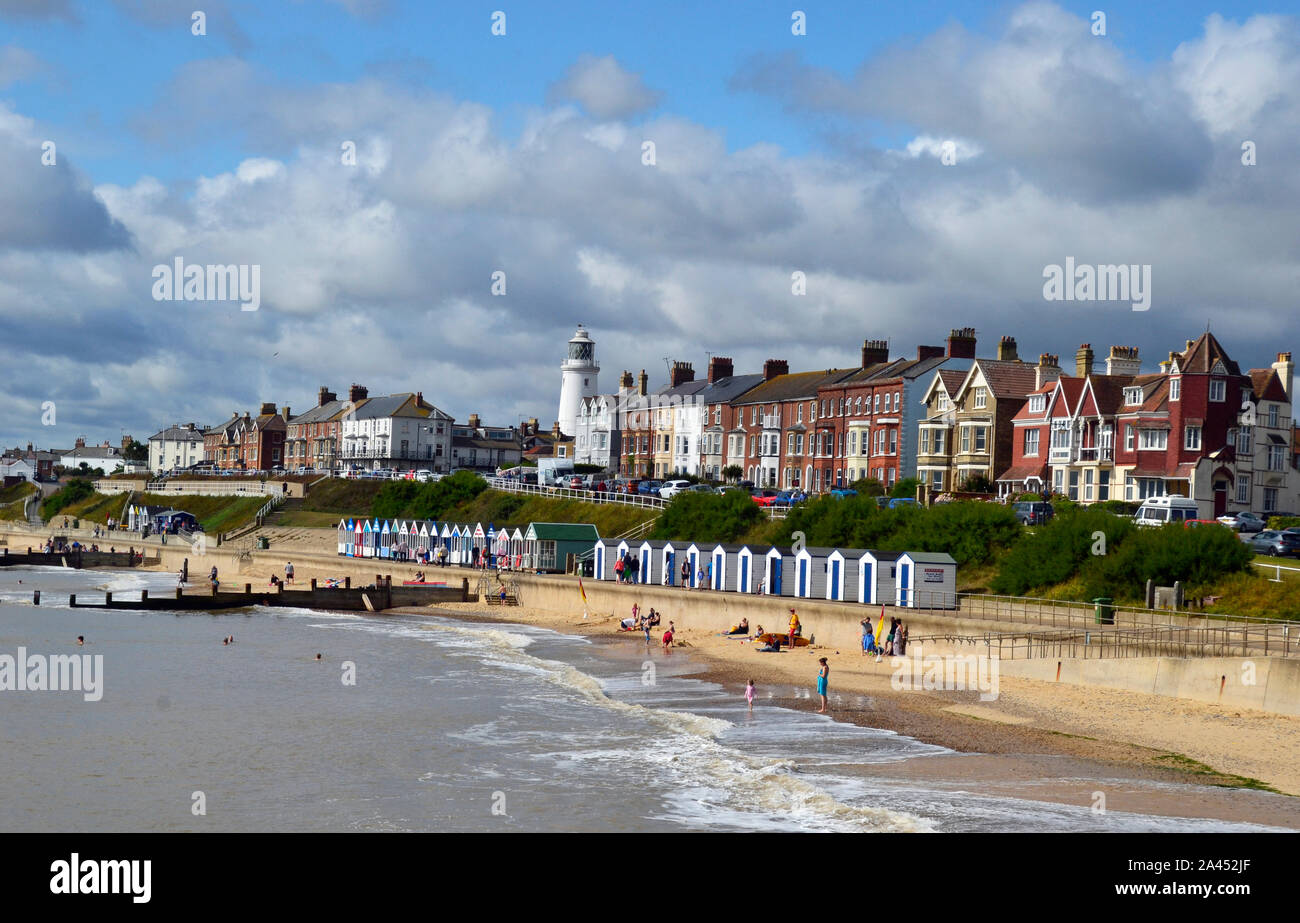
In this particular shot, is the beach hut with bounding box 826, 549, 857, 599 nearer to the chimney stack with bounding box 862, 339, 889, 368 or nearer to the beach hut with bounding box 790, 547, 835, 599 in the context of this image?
the beach hut with bounding box 790, 547, 835, 599

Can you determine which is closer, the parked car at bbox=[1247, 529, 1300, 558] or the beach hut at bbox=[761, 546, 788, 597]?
the parked car at bbox=[1247, 529, 1300, 558]

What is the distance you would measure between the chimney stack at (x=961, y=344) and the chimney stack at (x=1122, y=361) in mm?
13791

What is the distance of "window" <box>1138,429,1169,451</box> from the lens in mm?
62625

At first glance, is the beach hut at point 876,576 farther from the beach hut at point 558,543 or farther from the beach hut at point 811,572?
the beach hut at point 558,543

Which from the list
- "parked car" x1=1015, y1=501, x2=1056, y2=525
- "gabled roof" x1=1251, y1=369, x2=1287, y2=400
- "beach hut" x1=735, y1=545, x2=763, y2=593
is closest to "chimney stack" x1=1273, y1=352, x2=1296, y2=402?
"gabled roof" x1=1251, y1=369, x2=1287, y2=400

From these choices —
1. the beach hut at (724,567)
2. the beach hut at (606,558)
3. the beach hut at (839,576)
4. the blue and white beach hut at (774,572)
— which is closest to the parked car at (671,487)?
the beach hut at (606,558)

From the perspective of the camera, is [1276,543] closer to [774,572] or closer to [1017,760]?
[774,572]

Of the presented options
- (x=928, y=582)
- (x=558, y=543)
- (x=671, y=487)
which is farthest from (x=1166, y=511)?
(x=671, y=487)

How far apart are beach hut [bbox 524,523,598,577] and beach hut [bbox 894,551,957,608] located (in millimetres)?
27309

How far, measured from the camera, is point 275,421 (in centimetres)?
17225

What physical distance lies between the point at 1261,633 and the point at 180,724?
91.2 ft

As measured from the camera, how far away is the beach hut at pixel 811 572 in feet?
162
